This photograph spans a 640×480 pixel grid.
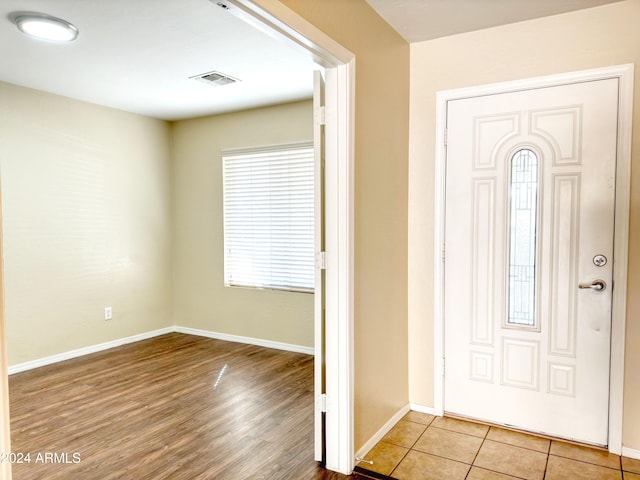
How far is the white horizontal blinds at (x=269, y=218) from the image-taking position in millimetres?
4344

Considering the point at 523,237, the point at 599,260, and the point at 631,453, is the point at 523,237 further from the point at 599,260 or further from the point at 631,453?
the point at 631,453

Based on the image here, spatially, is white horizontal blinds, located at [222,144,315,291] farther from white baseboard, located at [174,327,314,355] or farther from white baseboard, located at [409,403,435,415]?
white baseboard, located at [409,403,435,415]

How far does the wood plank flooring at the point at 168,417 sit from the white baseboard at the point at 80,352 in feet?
0.30

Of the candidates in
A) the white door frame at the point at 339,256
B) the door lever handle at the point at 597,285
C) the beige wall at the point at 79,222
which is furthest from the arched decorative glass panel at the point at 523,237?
the beige wall at the point at 79,222

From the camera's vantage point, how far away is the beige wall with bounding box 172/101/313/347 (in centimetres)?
441

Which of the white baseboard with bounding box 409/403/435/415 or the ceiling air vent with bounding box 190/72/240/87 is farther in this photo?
the ceiling air vent with bounding box 190/72/240/87

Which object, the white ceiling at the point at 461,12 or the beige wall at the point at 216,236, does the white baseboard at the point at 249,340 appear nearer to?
the beige wall at the point at 216,236

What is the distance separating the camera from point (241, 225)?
15.7 feet

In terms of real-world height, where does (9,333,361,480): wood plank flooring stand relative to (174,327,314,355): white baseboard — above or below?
below

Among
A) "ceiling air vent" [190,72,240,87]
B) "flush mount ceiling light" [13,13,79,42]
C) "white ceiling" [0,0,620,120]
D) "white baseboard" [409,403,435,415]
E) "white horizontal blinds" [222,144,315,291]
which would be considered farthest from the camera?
"white horizontal blinds" [222,144,315,291]

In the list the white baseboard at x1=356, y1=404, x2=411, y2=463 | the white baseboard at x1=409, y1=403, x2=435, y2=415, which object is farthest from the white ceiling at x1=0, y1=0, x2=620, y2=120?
the white baseboard at x1=409, y1=403, x2=435, y2=415

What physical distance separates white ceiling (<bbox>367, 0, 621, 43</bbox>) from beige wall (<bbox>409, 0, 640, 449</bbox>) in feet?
0.25

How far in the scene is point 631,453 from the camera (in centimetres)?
237

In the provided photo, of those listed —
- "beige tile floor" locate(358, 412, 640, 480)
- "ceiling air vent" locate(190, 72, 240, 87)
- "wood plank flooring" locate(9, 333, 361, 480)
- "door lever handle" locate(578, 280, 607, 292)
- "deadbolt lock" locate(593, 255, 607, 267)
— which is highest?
"ceiling air vent" locate(190, 72, 240, 87)
